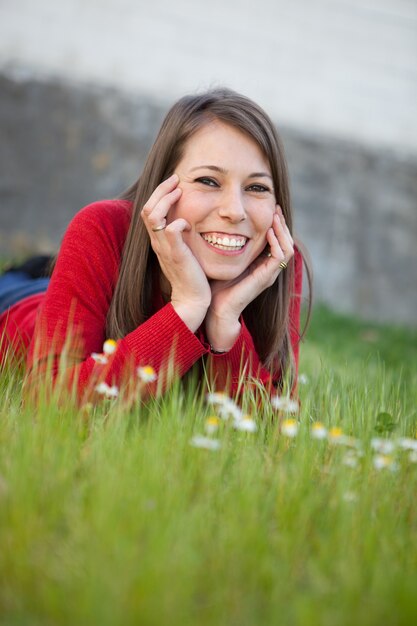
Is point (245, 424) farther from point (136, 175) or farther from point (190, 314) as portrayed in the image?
point (136, 175)

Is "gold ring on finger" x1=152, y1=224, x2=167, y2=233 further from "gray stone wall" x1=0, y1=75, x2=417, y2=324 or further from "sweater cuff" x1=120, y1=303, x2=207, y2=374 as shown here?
"gray stone wall" x1=0, y1=75, x2=417, y2=324

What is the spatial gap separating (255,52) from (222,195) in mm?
4583

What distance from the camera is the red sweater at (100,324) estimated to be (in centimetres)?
232

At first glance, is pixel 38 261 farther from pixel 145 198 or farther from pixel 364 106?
pixel 364 106

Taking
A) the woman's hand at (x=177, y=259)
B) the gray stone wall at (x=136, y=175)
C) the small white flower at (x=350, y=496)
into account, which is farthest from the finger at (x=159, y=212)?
the gray stone wall at (x=136, y=175)

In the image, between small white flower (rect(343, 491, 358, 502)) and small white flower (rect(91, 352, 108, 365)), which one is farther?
small white flower (rect(91, 352, 108, 365))

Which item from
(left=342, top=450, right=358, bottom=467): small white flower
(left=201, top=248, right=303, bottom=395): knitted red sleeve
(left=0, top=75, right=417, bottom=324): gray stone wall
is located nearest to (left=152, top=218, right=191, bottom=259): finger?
(left=201, top=248, right=303, bottom=395): knitted red sleeve

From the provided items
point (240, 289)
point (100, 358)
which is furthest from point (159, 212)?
point (100, 358)

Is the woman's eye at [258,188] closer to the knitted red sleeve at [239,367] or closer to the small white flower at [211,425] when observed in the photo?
the knitted red sleeve at [239,367]

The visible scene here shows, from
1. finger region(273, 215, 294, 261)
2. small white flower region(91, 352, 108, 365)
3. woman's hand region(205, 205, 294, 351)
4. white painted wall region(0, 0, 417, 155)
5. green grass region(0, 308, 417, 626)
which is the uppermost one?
white painted wall region(0, 0, 417, 155)

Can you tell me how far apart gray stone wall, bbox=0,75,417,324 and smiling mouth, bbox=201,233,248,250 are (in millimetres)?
3952

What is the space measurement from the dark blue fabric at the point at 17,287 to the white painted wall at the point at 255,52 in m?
3.03

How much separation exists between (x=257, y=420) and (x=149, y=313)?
702 millimetres

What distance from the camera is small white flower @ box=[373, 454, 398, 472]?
1.78 metres
